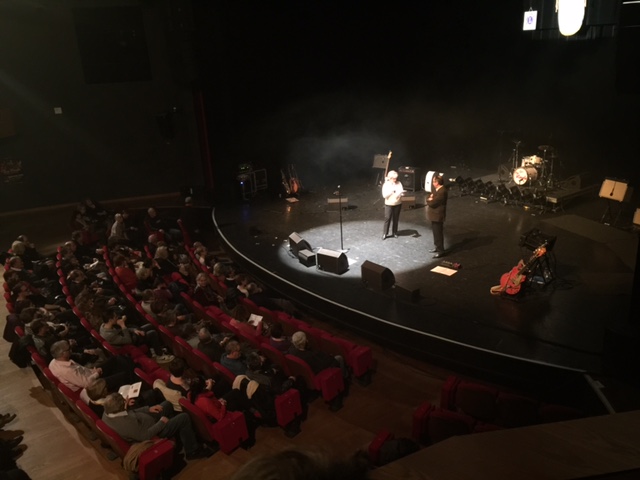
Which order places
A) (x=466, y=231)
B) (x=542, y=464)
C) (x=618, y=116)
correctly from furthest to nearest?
1. (x=618, y=116)
2. (x=466, y=231)
3. (x=542, y=464)

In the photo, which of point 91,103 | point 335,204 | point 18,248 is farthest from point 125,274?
point 91,103

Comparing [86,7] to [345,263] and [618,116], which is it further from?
[618,116]

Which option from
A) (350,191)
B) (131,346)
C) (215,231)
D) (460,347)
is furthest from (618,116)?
(131,346)

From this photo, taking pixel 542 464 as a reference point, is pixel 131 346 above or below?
below

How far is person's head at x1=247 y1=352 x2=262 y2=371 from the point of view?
561 cm

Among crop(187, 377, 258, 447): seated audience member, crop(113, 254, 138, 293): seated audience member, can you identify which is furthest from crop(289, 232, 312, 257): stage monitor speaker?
crop(187, 377, 258, 447): seated audience member

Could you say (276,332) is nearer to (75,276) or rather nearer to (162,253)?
(162,253)

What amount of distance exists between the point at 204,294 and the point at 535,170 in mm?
6998

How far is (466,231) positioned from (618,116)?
14.4 feet

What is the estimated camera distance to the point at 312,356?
18.8 feet

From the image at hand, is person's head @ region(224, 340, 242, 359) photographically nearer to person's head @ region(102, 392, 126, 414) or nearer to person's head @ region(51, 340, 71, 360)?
person's head @ region(102, 392, 126, 414)

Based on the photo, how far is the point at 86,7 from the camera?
1222 centimetres

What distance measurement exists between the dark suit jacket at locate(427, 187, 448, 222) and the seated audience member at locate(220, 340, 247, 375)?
157 inches

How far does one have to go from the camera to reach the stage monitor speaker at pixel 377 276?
24.9 feet
